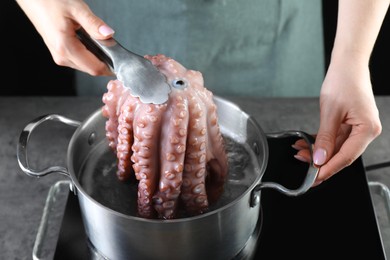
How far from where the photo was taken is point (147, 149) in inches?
34.2

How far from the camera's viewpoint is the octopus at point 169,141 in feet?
2.82

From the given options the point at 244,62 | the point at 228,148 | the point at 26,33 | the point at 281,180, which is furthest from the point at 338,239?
the point at 26,33

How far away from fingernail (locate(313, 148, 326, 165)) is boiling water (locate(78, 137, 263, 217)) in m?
0.11

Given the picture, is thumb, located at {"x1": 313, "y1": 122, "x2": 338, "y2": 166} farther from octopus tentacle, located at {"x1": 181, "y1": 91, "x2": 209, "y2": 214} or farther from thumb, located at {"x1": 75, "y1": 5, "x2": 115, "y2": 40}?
thumb, located at {"x1": 75, "y1": 5, "x2": 115, "y2": 40}

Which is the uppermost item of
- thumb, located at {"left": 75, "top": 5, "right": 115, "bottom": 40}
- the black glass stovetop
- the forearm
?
thumb, located at {"left": 75, "top": 5, "right": 115, "bottom": 40}

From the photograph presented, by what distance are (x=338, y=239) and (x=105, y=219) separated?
1.49ft

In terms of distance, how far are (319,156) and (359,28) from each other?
0.33 metres

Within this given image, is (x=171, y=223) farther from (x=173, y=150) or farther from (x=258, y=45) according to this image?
(x=258, y=45)

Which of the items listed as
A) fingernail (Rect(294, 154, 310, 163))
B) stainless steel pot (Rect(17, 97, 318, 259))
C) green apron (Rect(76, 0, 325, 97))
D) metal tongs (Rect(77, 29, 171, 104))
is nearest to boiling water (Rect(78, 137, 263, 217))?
stainless steel pot (Rect(17, 97, 318, 259))

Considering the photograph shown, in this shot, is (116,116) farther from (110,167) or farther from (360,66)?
(360,66)

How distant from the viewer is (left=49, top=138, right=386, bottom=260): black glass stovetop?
3.28 ft

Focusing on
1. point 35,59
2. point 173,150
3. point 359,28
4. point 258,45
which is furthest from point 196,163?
point 35,59

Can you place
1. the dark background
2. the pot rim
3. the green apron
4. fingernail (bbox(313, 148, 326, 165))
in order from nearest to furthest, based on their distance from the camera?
the pot rim < fingernail (bbox(313, 148, 326, 165)) < the green apron < the dark background

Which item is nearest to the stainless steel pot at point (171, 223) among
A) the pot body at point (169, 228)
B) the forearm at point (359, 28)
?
the pot body at point (169, 228)
